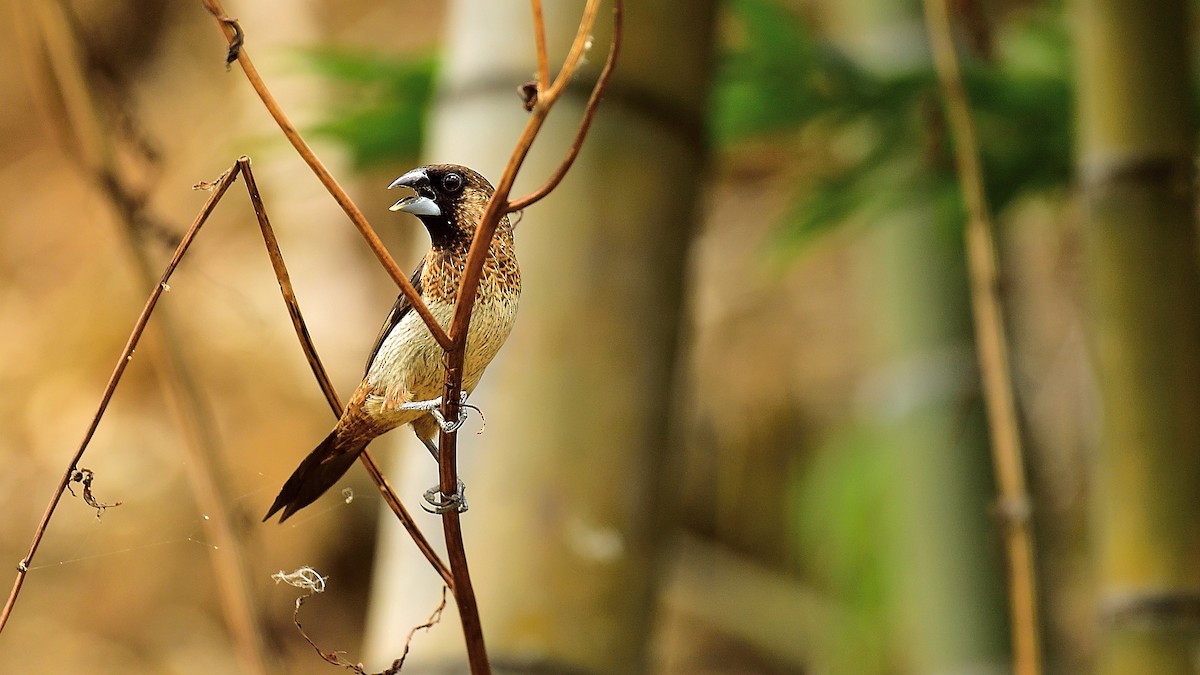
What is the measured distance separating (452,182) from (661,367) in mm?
385

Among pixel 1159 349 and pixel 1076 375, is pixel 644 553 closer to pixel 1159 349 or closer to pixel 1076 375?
pixel 1159 349

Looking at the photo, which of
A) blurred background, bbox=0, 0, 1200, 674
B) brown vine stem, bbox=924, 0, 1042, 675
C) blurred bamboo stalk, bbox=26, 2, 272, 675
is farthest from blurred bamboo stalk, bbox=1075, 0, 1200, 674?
blurred bamboo stalk, bbox=26, 2, 272, 675

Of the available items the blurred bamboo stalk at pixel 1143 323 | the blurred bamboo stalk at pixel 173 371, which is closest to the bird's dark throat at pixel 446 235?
the blurred bamboo stalk at pixel 173 371

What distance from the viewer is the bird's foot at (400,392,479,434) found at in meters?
0.31

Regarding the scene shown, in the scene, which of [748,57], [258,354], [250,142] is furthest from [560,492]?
[258,354]

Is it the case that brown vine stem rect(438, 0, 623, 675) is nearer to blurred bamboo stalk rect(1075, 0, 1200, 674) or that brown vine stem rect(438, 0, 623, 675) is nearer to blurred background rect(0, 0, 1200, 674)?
blurred background rect(0, 0, 1200, 674)

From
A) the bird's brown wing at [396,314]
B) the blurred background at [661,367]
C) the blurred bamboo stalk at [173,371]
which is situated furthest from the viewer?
the blurred background at [661,367]

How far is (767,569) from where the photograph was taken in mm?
2584

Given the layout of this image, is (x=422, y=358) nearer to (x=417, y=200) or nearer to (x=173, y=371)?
(x=417, y=200)

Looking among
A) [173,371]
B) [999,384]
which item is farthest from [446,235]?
[999,384]

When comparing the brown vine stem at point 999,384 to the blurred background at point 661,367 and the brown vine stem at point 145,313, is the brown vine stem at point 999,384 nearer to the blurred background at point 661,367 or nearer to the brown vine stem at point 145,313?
the blurred background at point 661,367

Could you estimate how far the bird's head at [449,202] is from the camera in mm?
373

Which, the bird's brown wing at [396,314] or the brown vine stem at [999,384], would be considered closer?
the bird's brown wing at [396,314]

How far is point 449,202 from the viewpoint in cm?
38
